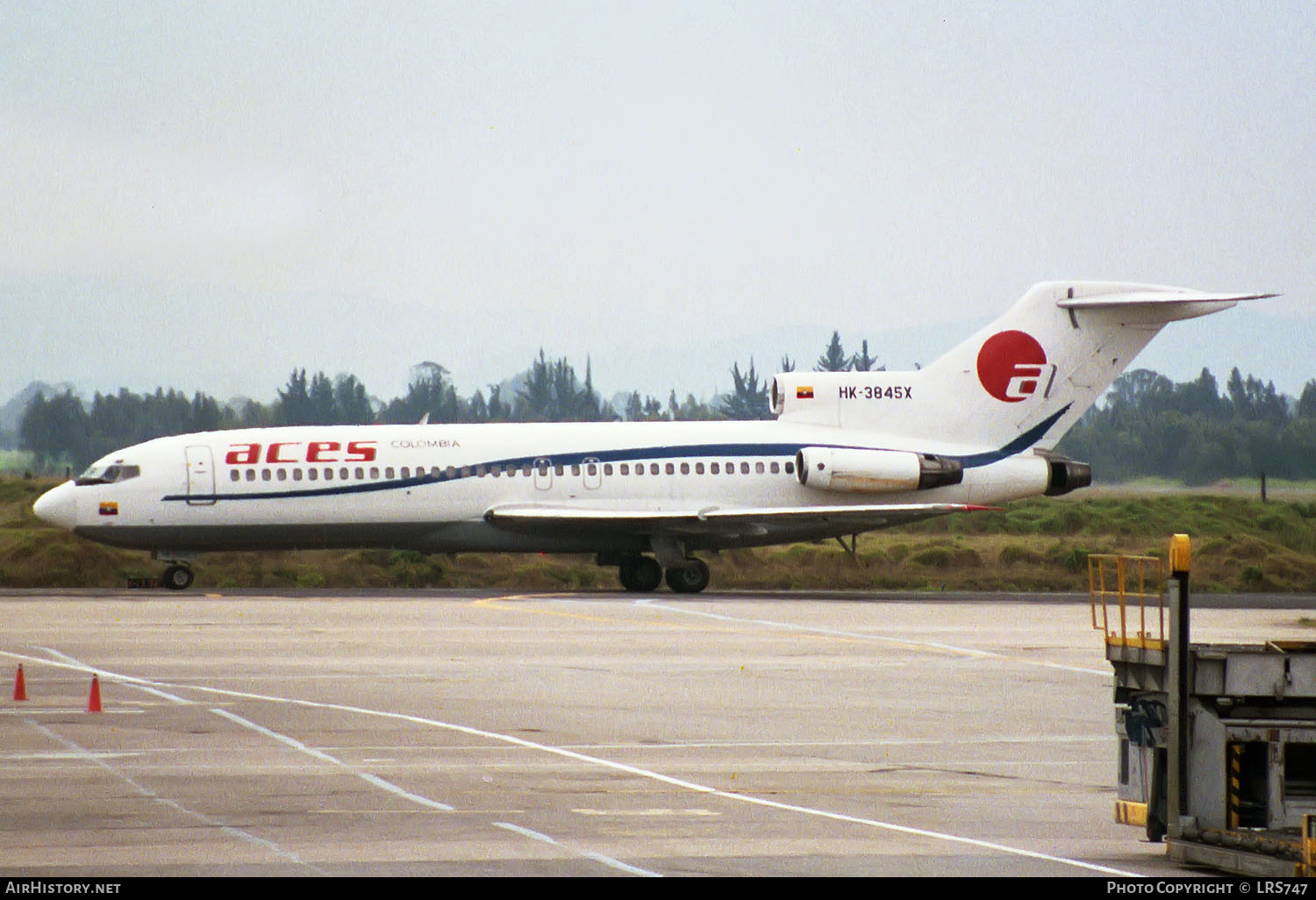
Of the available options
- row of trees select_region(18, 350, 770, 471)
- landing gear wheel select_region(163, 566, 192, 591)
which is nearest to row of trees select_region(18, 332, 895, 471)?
row of trees select_region(18, 350, 770, 471)

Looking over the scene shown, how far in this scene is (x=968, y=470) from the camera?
3909 cm

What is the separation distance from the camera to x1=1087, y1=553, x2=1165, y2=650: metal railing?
39.5 feet

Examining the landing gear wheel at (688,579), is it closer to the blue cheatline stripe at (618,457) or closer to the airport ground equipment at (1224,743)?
the blue cheatline stripe at (618,457)

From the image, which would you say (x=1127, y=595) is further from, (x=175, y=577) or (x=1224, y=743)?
(x=1224, y=743)

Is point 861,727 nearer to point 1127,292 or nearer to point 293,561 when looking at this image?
point 1127,292

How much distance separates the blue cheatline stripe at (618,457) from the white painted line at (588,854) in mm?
25941

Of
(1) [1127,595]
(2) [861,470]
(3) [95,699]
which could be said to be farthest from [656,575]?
(3) [95,699]

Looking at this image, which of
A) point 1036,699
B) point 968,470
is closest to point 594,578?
point 968,470

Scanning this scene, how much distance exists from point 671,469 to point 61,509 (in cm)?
1243

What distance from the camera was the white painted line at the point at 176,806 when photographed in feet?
35.7

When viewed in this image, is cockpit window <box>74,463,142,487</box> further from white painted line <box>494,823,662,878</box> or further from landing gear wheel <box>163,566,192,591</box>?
white painted line <box>494,823,662,878</box>
